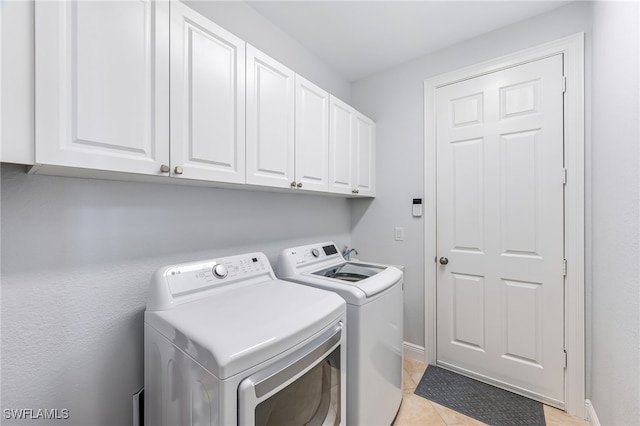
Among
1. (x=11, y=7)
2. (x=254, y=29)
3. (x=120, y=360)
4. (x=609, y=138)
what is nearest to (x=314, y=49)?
(x=254, y=29)

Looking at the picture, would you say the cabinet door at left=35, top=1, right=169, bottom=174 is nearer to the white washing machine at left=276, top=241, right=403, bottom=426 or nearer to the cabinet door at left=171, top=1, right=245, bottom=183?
the cabinet door at left=171, top=1, right=245, bottom=183

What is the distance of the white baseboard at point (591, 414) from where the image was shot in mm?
1538

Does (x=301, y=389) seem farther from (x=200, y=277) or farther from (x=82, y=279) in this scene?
(x=82, y=279)

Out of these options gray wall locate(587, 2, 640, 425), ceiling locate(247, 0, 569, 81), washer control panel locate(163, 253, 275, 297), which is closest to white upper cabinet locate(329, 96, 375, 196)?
ceiling locate(247, 0, 569, 81)

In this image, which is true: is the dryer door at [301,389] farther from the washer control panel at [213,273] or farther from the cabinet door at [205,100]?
the cabinet door at [205,100]

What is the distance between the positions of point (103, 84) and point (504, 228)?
2.42m

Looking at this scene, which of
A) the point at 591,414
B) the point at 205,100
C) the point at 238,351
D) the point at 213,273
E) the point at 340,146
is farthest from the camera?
the point at 340,146

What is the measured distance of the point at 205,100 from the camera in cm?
117

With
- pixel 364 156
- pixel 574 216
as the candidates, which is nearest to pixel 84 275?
pixel 364 156

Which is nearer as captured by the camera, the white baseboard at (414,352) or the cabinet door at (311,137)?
the cabinet door at (311,137)

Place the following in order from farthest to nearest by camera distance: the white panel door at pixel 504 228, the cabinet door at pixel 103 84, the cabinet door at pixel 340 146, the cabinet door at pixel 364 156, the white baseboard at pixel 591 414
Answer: the cabinet door at pixel 364 156 < the cabinet door at pixel 340 146 < the white panel door at pixel 504 228 < the white baseboard at pixel 591 414 < the cabinet door at pixel 103 84

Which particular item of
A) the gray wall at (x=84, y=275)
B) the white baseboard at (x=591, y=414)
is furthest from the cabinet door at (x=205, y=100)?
the white baseboard at (x=591, y=414)

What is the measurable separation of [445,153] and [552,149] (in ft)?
2.21

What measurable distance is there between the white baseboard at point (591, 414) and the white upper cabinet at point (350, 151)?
78.8 inches
